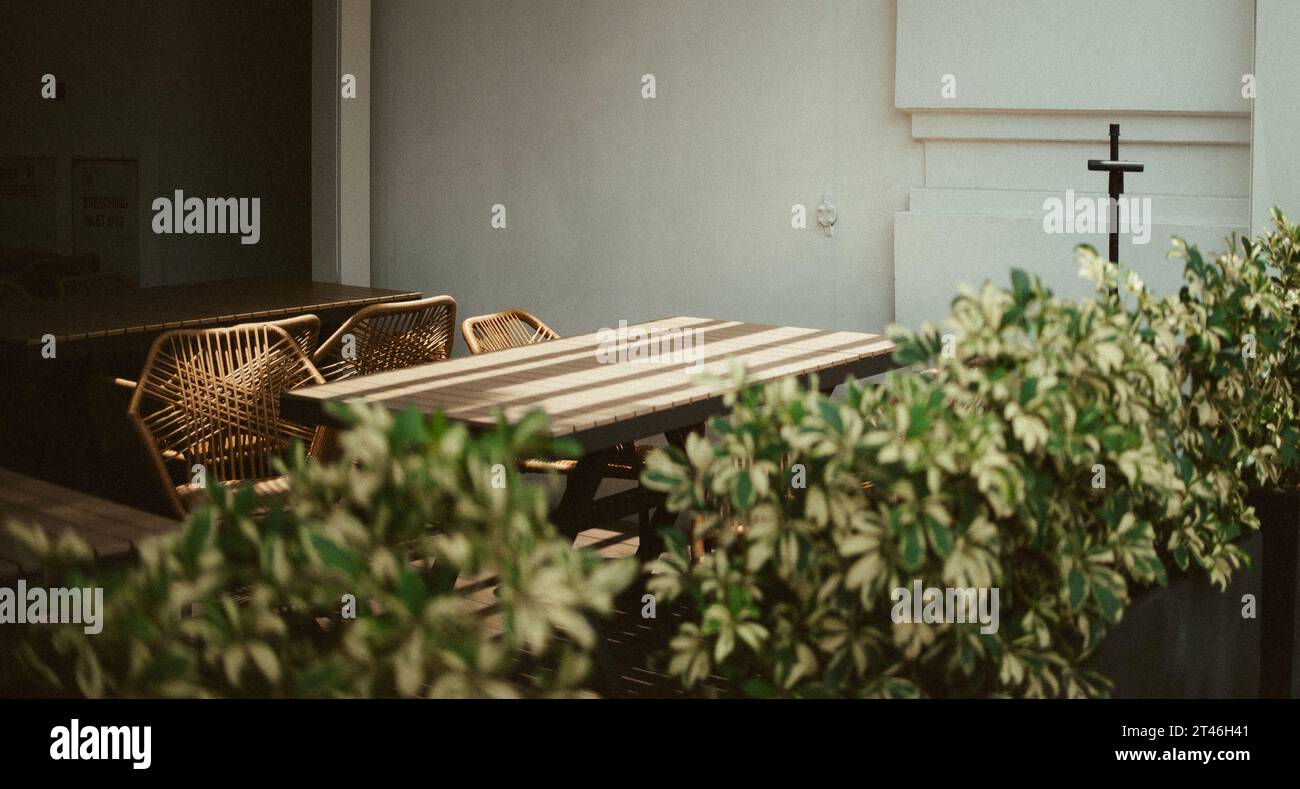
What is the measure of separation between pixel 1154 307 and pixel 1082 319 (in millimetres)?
509

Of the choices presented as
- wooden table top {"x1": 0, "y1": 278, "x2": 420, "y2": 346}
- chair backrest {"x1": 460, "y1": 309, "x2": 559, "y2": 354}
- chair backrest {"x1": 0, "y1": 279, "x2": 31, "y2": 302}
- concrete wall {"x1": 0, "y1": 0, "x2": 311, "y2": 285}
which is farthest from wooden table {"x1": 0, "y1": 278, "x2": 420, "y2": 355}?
concrete wall {"x1": 0, "y1": 0, "x2": 311, "y2": 285}

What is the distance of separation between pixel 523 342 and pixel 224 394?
4.09ft

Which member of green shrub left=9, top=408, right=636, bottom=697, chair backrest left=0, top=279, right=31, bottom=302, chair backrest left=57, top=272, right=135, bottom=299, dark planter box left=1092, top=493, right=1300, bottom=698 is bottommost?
dark planter box left=1092, top=493, right=1300, bottom=698

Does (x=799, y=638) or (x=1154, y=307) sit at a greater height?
(x=1154, y=307)

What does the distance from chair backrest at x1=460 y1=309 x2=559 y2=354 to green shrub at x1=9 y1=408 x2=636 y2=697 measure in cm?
288

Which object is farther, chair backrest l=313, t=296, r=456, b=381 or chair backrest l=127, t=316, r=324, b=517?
chair backrest l=313, t=296, r=456, b=381

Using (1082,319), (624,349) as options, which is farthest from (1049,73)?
(1082,319)

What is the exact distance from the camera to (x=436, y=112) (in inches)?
282

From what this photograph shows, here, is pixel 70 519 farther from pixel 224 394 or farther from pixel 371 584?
pixel 371 584

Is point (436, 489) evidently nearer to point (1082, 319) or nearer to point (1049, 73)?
point (1082, 319)

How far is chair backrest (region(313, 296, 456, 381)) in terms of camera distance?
4.52 metres

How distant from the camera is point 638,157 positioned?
650 centimetres

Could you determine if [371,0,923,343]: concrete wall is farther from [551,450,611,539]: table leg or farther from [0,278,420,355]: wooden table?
[551,450,611,539]: table leg

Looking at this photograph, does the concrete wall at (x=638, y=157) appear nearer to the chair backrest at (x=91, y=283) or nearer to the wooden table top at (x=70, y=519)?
the chair backrest at (x=91, y=283)
